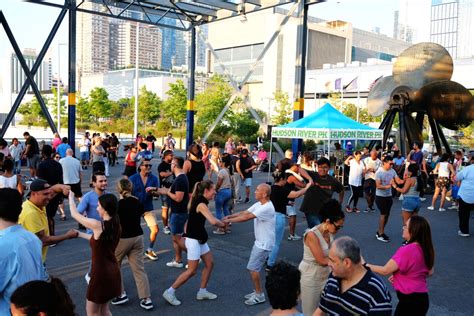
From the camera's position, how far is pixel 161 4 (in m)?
20.7

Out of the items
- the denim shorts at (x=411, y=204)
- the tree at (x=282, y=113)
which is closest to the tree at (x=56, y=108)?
the tree at (x=282, y=113)

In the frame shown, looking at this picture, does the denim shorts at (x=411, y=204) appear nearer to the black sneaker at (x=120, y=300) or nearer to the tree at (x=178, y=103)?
the black sneaker at (x=120, y=300)

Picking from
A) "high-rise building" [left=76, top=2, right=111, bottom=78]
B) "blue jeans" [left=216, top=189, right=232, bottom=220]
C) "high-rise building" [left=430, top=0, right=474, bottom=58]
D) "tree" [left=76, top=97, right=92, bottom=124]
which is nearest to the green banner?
"blue jeans" [left=216, top=189, right=232, bottom=220]

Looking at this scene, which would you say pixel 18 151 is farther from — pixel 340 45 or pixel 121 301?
pixel 340 45

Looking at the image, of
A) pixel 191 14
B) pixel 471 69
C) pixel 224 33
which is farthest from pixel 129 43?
pixel 191 14

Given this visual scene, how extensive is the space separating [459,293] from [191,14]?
1975 cm

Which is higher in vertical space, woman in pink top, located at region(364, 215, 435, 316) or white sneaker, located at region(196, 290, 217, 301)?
woman in pink top, located at region(364, 215, 435, 316)

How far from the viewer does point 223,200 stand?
9781mm

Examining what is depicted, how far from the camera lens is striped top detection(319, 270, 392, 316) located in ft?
9.66

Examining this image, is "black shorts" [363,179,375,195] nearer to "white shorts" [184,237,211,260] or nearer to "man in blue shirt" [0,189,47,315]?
"white shorts" [184,237,211,260]

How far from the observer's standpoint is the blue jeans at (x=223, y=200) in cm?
976

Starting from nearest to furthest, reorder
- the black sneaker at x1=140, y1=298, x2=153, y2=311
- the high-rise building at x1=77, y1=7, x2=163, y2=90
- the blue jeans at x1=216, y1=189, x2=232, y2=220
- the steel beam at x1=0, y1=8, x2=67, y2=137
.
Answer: the black sneaker at x1=140, y1=298, x2=153, y2=311, the blue jeans at x1=216, y1=189, x2=232, y2=220, the steel beam at x1=0, y1=8, x2=67, y2=137, the high-rise building at x1=77, y1=7, x2=163, y2=90

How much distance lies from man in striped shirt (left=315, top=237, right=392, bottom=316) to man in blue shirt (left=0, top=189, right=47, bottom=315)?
6.97 feet

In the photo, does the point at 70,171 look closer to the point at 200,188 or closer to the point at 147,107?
the point at 200,188
